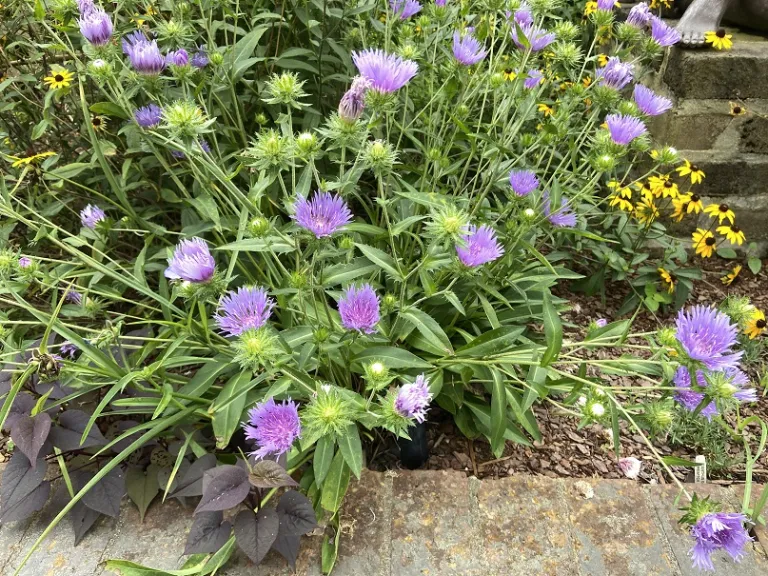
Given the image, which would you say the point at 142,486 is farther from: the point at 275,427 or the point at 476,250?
the point at 476,250

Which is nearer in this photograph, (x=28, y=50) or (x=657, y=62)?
(x=28, y=50)

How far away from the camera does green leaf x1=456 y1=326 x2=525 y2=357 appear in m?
1.62

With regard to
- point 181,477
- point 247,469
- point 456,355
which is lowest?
point 181,477

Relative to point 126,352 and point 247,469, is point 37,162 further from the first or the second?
point 247,469

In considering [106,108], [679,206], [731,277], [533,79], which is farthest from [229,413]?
[731,277]

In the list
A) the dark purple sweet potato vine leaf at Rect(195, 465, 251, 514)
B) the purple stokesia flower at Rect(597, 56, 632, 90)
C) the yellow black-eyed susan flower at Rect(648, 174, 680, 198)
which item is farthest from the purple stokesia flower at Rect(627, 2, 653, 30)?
the dark purple sweet potato vine leaf at Rect(195, 465, 251, 514)

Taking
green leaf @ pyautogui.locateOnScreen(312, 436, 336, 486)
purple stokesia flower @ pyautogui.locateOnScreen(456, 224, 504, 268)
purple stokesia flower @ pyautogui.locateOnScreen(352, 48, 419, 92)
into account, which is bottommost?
green leaf @ pyautogui.locateOnScreen(312, 436, 336, 486)

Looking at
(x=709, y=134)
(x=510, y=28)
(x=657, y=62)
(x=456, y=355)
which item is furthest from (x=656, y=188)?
(x=456, y=355)

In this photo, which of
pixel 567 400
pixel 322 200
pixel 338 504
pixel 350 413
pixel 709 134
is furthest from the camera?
pixel 709 134

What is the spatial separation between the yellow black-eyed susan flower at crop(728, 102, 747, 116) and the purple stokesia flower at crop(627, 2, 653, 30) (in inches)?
39.5

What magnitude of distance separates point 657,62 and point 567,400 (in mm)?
2184

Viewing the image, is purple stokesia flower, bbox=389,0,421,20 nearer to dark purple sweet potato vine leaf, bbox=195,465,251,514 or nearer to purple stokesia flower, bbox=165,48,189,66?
purple stokesia flower, bbox=165,48,189,66

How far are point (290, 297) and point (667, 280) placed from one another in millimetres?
1675

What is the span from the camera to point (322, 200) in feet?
4.44
